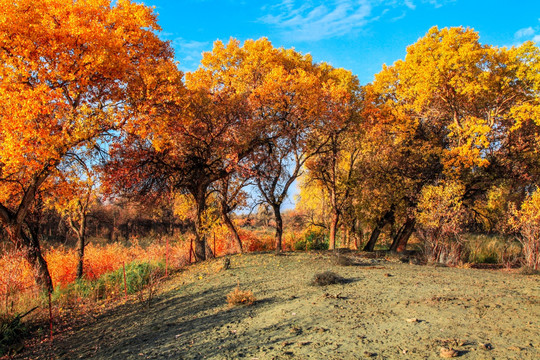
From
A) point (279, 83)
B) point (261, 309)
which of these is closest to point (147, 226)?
point (279, 83)

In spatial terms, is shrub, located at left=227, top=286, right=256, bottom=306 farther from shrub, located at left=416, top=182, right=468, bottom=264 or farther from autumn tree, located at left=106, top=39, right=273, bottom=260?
shrub, located at left=416, top=182, right=468, bottom=264

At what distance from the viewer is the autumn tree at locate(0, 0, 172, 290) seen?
31.6 feet

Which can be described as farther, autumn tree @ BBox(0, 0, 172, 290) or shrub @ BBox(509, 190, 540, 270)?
shrub @ BBox(509, 190, 540, 270)

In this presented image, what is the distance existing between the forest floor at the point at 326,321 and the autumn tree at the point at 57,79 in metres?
4.67

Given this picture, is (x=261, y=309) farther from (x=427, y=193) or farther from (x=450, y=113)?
(x=450, y=113)

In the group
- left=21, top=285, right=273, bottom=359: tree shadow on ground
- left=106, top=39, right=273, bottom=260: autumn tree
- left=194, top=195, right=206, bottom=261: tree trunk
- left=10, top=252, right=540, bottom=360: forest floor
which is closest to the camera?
left=10, top=252, right=540, bottom=360: forest floor

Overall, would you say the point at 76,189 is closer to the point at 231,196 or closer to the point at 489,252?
the point at 231,196

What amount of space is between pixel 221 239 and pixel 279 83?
917 cm

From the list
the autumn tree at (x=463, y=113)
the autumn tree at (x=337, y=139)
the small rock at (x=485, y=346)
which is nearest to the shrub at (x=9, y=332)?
the small rock at (x=485, y=346)

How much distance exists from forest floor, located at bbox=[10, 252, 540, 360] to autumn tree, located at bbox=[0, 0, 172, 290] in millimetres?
4670

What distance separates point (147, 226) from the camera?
39062mm

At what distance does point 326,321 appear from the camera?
20.1 feet

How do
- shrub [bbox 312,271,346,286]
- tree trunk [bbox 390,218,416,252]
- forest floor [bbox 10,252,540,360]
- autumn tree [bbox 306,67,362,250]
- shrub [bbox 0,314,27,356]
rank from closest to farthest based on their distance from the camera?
forest floor [bbox 10,252,540,360] < shrub [bbox 0,314,27,356] < shrub [bbox 312,271,346,286] < autumn tree [bbox 306,67,362,250] < tree trunk [bbox 390,218,416,252]

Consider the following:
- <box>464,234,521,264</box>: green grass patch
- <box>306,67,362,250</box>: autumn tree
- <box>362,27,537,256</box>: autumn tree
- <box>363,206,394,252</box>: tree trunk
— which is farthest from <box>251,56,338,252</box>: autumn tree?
<box>464,234,521,264</box>: green grass patch
